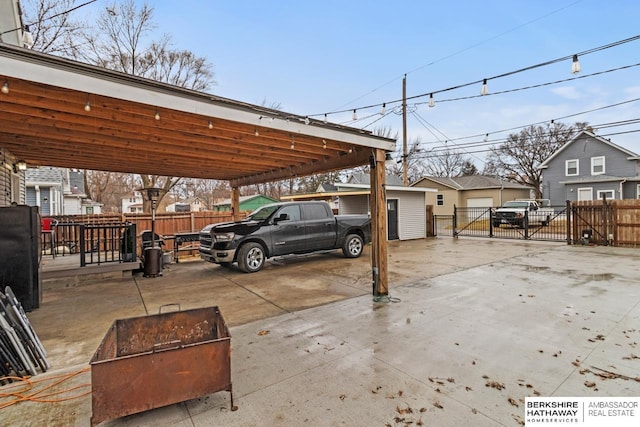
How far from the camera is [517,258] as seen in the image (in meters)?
8.72

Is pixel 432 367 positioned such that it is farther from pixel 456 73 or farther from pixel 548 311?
pixel 456 73

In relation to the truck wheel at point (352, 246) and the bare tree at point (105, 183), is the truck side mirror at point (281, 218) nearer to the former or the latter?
the truck wheel at point (352, 246)

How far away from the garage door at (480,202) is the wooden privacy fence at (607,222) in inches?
643

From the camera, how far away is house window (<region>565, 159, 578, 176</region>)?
76.8 feet

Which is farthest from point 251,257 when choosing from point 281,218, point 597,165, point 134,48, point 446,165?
point 446,165

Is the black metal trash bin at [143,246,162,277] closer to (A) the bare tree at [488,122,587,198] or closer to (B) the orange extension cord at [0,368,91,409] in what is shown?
(B) the orange extension cord at [0,368,91,409]

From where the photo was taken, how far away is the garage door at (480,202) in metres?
27.1

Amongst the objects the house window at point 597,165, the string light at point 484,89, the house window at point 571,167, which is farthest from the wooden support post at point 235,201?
the house window at point 597,165

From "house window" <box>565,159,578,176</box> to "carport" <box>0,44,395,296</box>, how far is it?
83.5 ft

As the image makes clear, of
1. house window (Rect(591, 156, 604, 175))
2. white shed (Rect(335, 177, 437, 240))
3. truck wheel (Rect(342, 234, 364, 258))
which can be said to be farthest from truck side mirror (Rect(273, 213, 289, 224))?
house window (Rect(591, 156, 604, 175))

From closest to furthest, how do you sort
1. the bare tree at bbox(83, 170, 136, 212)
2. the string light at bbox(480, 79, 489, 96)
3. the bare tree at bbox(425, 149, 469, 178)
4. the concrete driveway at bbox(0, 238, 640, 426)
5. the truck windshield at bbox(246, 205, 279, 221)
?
1. the concrete driveway at bbox(0, 238, 640, 426)
2. the truck windshield at bbox(246, 205, 279, 221)
3. the string light at bbox(480, 79, 489, 96)
4. the bare tree at bbox(83, 170, 136, 212)
5. the bare tree at bbox(425, 149, 469, 178)

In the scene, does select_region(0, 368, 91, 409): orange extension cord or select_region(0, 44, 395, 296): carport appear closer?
select_region(0, 368, 91, 409): orange extension cord

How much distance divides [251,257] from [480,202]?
85.0 feet

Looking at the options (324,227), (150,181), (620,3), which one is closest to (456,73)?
(620,3)
